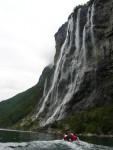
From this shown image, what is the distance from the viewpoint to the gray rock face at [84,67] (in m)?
121

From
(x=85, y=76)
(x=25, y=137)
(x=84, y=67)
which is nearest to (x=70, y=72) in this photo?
(x=84, y=67)

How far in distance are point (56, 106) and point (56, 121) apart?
68.0 feet

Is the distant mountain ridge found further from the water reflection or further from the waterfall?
the water reflection

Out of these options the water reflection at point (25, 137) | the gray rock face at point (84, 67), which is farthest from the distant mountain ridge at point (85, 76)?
the water reflection at point (25, 137)

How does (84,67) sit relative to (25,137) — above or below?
above

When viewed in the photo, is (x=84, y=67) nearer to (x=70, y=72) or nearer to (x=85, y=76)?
(x=85, y=76)

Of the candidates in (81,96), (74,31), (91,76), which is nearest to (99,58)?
(91,76)

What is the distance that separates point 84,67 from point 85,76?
5240mm

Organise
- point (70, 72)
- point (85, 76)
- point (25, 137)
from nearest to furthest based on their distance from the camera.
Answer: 1. point (25, 137)
2. point (85, 76)
3. point (70, 72)

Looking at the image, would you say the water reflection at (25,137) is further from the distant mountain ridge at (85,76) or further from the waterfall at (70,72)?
the waterfall at (70,72)

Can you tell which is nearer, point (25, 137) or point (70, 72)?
point (25, 137)

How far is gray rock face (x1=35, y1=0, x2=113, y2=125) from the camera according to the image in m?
121

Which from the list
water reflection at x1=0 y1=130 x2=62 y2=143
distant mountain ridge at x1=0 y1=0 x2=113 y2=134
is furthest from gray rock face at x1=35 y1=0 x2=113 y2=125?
water reflection at x1=0 y1=130 x2=62 y2=143

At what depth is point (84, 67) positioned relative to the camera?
13100cm
